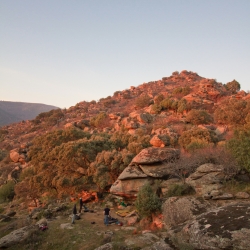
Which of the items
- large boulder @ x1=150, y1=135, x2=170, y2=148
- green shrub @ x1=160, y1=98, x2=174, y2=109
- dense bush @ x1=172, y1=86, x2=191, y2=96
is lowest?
large boulder @ x1=150, y1=135, x2=170, y2=148

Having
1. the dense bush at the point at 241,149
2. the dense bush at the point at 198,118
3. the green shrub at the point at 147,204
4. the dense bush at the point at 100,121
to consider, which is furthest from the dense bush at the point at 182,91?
the green shrub at the point at 147,204

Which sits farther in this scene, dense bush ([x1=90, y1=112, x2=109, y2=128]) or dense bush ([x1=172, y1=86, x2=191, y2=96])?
dense bush ([x1=172, y1=86, x2=191, y2=96])

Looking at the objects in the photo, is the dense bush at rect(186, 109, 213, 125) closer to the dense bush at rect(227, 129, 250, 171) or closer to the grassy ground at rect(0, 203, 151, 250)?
the dense bush at rect(227, 129, 250, 171)

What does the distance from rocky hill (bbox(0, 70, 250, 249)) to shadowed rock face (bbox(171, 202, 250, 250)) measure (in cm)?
3

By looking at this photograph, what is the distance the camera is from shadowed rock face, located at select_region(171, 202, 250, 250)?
274 inches

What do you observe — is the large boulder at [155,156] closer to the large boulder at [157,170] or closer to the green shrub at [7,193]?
the large boulder at [157,170]

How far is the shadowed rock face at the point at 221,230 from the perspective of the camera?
22.8 ft

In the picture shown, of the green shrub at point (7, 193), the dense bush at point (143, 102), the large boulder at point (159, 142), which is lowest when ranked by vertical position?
the green shrub at point (7, 193)

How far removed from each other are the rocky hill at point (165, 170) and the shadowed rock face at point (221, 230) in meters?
0.03

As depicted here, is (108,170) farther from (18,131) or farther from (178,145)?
(18,131)

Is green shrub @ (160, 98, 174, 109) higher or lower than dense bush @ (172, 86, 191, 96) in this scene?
lower

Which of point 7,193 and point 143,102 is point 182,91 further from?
point 7,193

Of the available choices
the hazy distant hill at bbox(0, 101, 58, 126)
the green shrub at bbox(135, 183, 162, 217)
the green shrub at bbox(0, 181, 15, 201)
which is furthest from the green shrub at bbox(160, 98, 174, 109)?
the hazy distant hill at bbox(0, 101, 58, 126)

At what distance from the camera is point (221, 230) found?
7.51m
